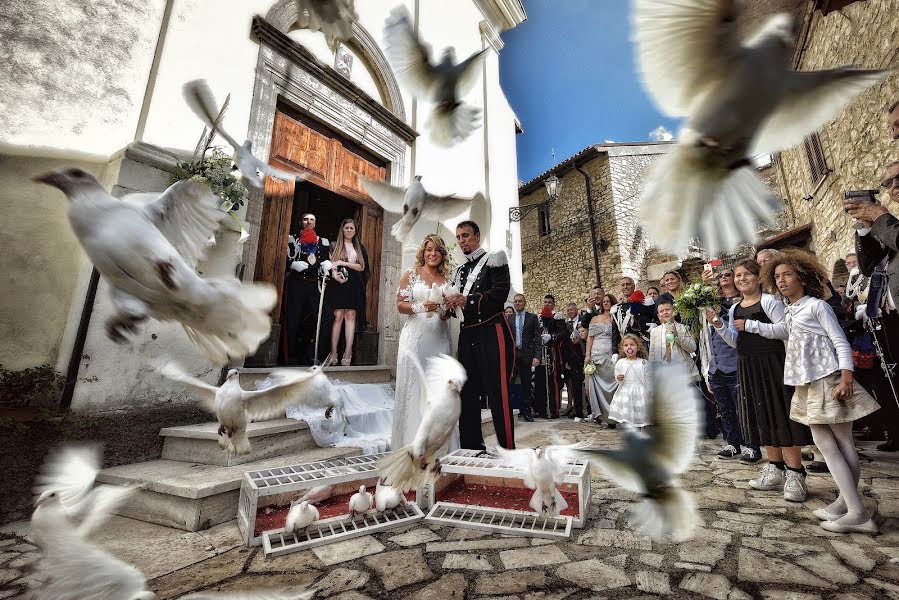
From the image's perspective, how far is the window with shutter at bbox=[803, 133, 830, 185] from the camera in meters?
7.67

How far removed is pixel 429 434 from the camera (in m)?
1.46

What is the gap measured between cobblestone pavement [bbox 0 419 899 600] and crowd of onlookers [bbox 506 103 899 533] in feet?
1.32

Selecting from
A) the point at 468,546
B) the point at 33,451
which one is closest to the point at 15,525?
the point at 33,451

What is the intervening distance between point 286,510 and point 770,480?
11.9 ft

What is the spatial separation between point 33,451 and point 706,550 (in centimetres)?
411

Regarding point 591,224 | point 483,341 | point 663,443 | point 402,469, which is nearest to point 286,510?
point 402,469

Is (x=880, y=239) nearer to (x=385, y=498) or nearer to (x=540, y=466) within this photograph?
(x=540, y=466)

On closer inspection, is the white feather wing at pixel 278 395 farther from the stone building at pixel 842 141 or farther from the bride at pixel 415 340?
the stone building at pixel 842 141

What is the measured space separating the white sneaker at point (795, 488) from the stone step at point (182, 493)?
12.5ft

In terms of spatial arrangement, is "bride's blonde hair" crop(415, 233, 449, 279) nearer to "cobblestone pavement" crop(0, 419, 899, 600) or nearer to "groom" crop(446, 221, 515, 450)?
"groom" crop(446, 221, 515, 450)

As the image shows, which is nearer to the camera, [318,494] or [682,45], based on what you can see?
[682,45]

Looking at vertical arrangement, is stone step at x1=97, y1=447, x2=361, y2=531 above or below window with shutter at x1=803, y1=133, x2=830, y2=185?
below

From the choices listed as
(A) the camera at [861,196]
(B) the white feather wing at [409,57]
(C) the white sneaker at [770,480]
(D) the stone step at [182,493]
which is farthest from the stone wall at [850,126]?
(D) the stone step at [182,493]

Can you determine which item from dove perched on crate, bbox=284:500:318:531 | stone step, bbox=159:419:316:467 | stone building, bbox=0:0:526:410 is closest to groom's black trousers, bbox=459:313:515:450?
stone building, bbox=0:0:526:410
